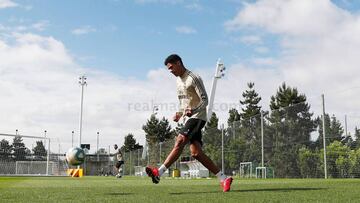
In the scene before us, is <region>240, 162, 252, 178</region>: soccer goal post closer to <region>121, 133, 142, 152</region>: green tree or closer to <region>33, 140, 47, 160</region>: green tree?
<region>33, 140, 47, 160</region>: green tree

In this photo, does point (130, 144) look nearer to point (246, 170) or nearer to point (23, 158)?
point (23, 158)

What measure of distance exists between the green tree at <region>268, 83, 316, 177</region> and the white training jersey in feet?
35.7

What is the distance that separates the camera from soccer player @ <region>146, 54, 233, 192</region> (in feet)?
20.1

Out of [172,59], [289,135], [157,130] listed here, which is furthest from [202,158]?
[157,130]

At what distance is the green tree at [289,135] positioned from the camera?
17.0 meters

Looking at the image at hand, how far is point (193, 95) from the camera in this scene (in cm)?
623

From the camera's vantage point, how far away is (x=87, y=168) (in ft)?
194

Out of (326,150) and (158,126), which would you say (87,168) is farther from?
(326,150)

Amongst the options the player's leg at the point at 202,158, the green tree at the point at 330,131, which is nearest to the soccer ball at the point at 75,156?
the player's leg at the point at 202,158

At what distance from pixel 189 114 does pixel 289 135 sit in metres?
12.5

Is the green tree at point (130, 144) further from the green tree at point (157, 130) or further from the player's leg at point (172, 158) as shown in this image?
the player's leg at point (172, 158)

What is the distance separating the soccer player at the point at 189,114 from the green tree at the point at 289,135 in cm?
1082

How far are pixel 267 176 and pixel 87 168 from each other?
4404cm

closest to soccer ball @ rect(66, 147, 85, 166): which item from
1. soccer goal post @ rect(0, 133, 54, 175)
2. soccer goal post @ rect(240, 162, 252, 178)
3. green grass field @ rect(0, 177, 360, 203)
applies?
green grass field @ rect(0, 177, 360, 203)
